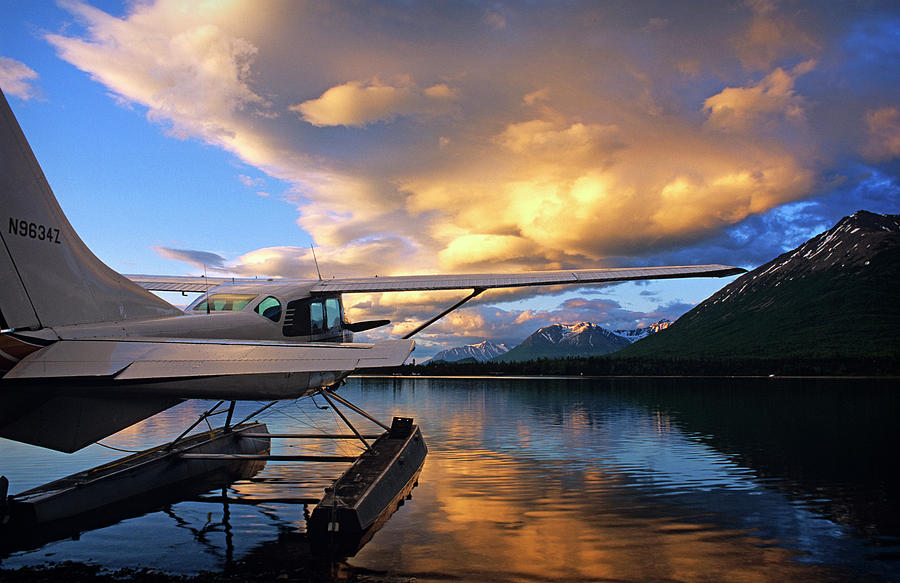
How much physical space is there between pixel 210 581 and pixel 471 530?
343 cm

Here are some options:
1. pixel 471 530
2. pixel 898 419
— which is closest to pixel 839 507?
pixel 471 530

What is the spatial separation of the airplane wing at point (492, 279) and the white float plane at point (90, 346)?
11.5ft

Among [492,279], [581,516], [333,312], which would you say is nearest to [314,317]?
[333,312]

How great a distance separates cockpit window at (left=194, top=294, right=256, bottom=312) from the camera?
341 inches

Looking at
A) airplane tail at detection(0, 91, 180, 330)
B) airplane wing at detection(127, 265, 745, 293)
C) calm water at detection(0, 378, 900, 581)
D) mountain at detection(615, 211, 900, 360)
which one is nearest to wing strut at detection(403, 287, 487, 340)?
airplane wing at detection(127, 265, 745, 293)

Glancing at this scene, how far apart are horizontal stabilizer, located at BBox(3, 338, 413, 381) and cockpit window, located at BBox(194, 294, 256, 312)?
251 centimetres

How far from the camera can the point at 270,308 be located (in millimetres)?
8938

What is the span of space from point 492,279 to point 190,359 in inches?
284

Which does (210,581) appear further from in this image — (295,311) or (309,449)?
(309,449)

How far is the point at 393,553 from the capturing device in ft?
22.4

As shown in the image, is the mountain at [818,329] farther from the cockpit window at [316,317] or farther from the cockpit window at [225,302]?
the cockpit window at [225,302]

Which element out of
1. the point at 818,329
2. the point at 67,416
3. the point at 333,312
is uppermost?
the point at 818,329

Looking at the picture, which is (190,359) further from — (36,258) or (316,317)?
(316,317)

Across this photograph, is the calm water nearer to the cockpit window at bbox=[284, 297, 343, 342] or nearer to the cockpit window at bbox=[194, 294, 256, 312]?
the cockpit window at bbox=[284, 297, 343, 342]
